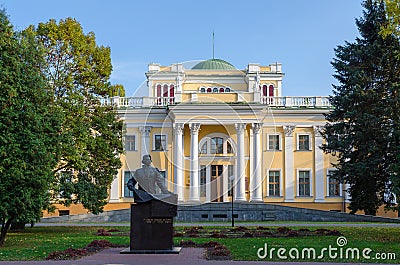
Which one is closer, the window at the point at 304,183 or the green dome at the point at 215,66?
the window at the point at 304,183

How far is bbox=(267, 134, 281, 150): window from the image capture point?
170ft

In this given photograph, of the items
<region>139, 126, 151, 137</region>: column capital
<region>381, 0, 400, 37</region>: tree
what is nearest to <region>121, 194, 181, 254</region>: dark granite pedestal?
<region>381, 0, 400, 37</region>: tree

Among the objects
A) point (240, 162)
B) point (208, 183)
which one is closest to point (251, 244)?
point (240, 162)

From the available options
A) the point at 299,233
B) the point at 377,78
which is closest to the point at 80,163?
the point at 299,233

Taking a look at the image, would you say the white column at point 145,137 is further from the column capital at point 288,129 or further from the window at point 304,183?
the window at point 304,183

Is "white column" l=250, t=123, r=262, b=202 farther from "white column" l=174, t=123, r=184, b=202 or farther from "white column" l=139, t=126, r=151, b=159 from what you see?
"white column" l=139, t=126, r=151, b=159

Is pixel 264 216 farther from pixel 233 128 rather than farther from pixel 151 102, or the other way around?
pixel 151 102

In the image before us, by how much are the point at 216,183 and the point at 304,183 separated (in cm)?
781

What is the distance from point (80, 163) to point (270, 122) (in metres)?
26.5

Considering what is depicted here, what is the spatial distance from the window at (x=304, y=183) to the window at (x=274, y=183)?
1.86m

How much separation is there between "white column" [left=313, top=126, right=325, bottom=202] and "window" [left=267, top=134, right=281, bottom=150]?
3324mm

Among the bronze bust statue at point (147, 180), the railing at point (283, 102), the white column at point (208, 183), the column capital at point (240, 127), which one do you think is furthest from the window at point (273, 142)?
the bronze bust statue at point (147, 180)

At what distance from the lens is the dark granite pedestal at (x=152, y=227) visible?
56.5 feet

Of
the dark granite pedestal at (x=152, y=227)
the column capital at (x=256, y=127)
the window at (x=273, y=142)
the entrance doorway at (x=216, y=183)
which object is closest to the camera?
the dark granite pedestal at (x=152, y=227)
